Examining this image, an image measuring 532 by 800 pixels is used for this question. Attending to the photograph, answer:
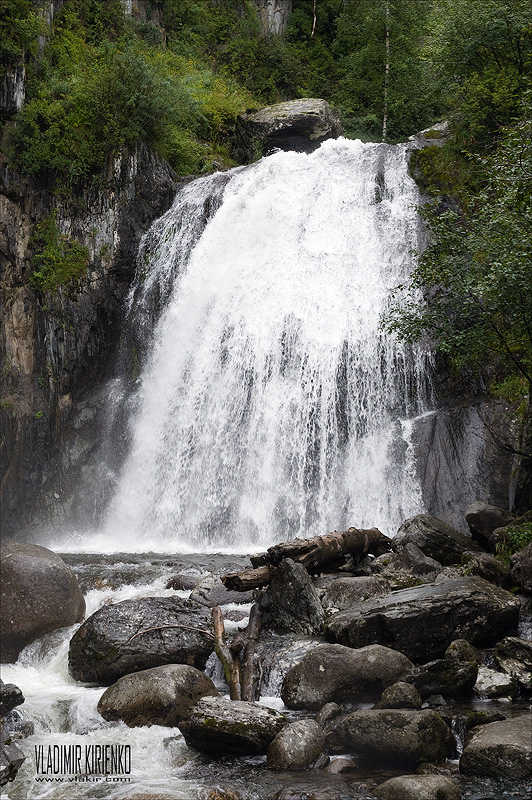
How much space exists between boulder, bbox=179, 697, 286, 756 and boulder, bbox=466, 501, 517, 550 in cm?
631

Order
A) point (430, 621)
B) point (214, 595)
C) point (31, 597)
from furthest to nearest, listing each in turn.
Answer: point (214, 595)
point (31, 597)
point (430, 621)

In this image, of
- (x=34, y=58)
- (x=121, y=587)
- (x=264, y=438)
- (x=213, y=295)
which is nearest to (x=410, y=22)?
(x=34, y=58)

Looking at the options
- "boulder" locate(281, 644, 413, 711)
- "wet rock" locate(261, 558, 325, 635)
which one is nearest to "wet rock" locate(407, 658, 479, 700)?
"boulder" locate(281, 644, 413, 711)

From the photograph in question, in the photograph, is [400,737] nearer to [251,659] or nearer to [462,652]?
[462,652]

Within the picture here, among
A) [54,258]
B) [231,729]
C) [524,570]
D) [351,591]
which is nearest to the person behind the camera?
[231,729]

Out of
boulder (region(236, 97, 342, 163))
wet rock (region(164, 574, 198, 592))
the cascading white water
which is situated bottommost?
wet rock (region(164, 574, 198, 592))

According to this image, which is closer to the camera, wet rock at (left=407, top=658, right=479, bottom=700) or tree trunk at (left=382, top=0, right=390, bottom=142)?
wet rock at (left=407, top=658, right=479, bottom=700)

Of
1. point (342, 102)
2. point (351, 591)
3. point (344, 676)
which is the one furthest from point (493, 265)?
point (342, 102)

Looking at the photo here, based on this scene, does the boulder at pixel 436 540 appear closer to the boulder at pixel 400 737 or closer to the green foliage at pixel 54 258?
the boulder at pixel 400 737

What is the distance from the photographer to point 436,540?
971cm

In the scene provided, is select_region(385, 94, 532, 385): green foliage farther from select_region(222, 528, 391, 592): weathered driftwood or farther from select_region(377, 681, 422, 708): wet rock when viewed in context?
select_region(377, 681, 422, 708): wet rock

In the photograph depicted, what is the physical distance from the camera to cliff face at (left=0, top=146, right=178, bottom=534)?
1761 cm

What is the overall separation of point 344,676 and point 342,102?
29.4 m

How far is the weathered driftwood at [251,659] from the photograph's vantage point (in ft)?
21.4
